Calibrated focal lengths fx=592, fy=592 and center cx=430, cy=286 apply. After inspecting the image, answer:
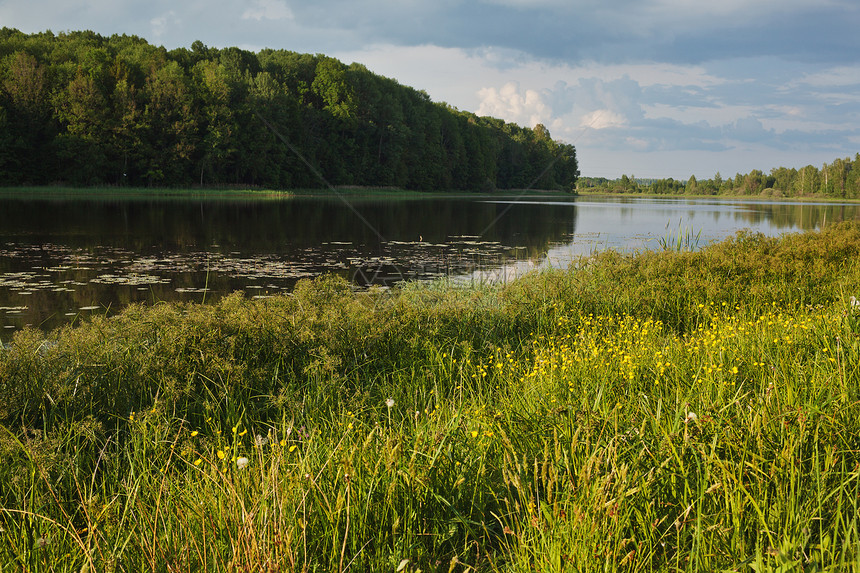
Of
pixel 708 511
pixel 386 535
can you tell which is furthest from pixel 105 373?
pixel 708 511

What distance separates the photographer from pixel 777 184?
146 metres

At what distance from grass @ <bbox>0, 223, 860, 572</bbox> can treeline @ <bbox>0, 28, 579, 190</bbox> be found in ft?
110

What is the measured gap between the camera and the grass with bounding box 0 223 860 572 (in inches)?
81.0

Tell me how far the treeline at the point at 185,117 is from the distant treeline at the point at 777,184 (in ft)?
149

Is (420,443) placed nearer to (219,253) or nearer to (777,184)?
(219,253)

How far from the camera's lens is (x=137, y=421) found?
3455mm

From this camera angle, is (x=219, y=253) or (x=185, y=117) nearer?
(x=219, y=253)

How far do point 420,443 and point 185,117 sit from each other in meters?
59.1

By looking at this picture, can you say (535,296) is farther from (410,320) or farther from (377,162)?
(377,162)

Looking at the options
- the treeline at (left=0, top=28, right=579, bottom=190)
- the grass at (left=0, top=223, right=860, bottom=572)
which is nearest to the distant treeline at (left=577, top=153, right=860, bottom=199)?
the treeline at (left=0, top=28, right=579, bottom=190)

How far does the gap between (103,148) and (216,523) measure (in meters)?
57.9

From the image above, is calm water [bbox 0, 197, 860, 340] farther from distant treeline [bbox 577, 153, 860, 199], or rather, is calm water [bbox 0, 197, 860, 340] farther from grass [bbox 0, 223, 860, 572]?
distant treeline [bbox 577, 153, 860, 199]

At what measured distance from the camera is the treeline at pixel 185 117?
50.1m

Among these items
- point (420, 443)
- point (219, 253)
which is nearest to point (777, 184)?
point (219, 253)
